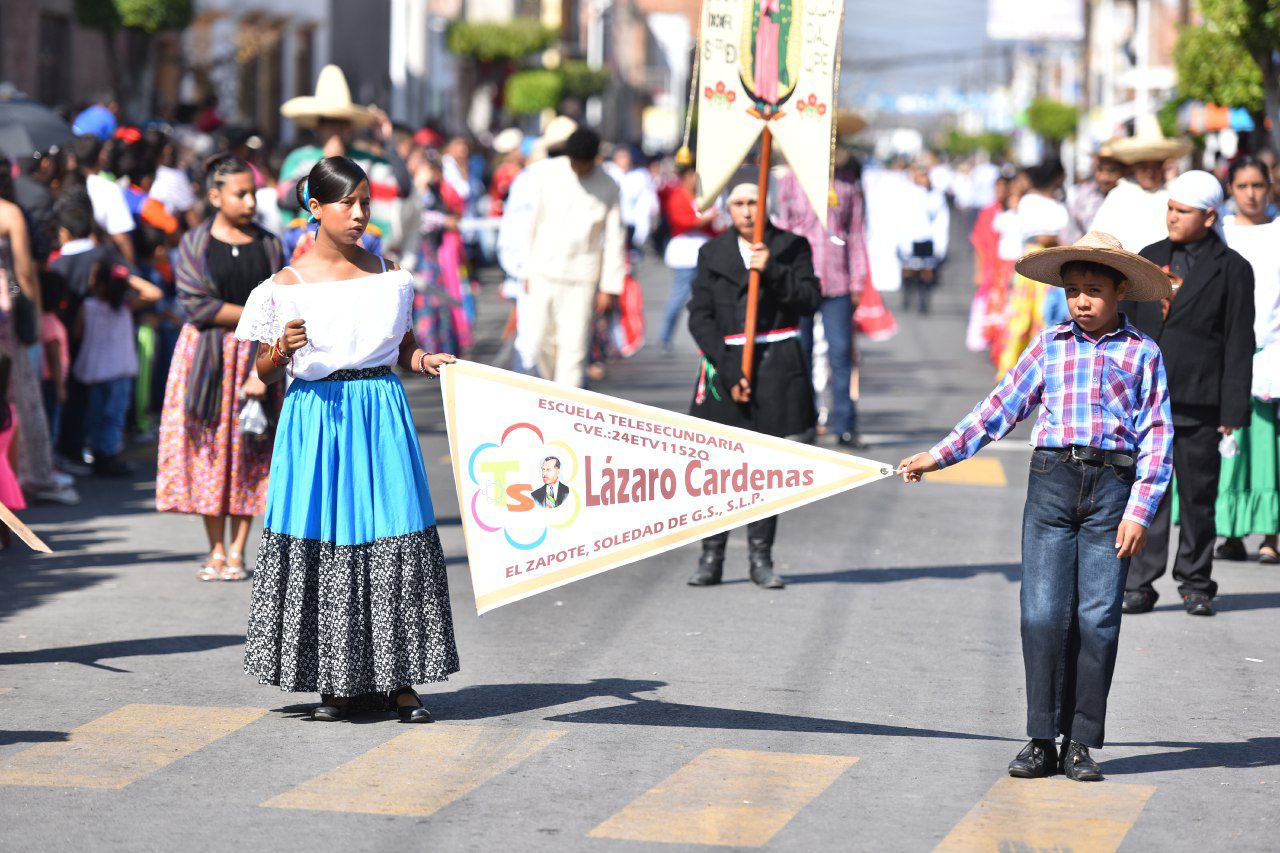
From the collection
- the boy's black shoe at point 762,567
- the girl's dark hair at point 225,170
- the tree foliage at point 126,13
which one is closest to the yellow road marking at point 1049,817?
the boy's black shoe at point 762,567

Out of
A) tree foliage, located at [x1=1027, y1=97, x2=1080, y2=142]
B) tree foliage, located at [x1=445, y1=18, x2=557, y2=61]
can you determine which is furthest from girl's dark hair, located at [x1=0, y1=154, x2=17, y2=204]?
tree foliage, located at [x1=1027, y1=97, x2=1080, y2=142]

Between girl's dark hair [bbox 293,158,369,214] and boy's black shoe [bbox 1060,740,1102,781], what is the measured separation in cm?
284

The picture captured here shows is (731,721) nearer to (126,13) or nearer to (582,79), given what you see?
(126,13)

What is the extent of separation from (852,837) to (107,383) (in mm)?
8417

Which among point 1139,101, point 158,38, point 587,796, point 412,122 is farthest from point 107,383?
point 412,122

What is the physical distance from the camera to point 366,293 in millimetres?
7148

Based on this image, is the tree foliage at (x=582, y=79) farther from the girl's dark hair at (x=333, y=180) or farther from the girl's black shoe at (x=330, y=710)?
the girl's black shoe at (x=330, y=710)

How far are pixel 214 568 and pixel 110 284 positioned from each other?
3520mm

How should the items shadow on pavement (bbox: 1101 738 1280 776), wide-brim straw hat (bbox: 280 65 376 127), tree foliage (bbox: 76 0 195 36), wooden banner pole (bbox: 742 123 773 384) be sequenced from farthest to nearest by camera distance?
tree foliage (bbox: 76 0 195 36) < wide-brim straw hat (bbox: 280 65 376 127) < wooden banner pole (bbox: 742 123 773 384) < shadow on pavement (bbox: 1101 738 1280 776)

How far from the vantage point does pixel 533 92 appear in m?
58.3

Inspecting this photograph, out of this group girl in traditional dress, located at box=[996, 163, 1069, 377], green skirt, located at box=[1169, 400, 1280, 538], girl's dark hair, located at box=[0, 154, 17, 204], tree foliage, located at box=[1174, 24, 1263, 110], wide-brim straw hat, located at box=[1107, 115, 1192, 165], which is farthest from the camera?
tree foliage, located at box=[1174, 24, 1263, 110]

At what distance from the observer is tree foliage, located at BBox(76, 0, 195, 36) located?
87.9 ft

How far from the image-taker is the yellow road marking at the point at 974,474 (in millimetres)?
13625

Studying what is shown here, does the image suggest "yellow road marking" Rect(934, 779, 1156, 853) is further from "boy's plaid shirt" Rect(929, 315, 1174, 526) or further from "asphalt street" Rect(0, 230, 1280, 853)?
"boy's plaid shirt" Rect(929, 315, 1174, 526)
